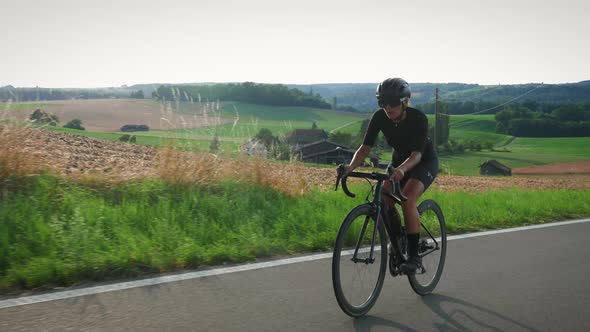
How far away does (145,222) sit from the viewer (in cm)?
590

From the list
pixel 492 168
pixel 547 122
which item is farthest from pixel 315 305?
pixel 547 122

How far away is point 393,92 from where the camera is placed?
399 centimetres

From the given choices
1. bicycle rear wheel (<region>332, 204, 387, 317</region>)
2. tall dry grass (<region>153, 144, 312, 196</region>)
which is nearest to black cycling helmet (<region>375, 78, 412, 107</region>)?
bicycle rear wheel (<region>332, 204, 387, 317</region>)

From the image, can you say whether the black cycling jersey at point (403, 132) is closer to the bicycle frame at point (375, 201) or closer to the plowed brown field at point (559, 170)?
the bicycle frame at point (375, 201)

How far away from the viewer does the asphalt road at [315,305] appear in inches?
140

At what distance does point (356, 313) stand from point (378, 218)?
0.72m

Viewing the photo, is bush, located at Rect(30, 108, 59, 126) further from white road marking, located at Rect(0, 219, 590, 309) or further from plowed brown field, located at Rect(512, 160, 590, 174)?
plowed brown field, located at Rect(512, 160, 590, 174)

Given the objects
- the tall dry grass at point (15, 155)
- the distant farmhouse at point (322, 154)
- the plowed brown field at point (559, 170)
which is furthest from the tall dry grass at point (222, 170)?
the plowed brown field at point (559, 170)

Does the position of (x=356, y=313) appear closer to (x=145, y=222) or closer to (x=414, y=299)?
(x=414, y=299)

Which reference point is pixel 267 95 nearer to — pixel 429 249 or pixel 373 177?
pixel 429 249

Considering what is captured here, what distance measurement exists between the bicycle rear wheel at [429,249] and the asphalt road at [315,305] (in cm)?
12

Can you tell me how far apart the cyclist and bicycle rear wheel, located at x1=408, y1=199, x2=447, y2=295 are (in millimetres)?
216

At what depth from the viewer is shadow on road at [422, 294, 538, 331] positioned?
376 centimetres

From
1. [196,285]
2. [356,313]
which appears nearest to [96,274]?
[196,285]
